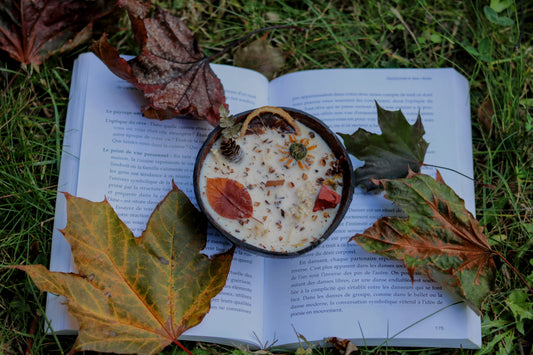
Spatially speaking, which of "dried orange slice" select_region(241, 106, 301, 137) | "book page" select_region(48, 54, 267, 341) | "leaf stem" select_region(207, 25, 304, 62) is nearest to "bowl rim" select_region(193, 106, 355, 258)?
"dried orange slice" select_region(241, 106, 301, 137)

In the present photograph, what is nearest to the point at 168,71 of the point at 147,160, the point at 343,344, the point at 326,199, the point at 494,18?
the point at 147,160

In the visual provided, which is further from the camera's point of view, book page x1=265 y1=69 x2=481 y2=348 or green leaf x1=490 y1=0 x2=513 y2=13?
green leaf x1=490 y1=0 x2=513 y2=13

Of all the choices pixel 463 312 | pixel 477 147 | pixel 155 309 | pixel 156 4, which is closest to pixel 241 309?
pixel 155 309

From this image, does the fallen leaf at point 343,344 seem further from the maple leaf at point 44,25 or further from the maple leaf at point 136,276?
the maple leaf at point 44,25

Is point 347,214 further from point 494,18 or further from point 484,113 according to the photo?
point 494,18

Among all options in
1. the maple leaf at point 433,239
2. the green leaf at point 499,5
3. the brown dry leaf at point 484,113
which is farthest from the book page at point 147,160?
the green leaf at point 499,5

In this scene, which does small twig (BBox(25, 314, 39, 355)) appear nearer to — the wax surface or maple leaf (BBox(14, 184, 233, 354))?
maple leaf (BBox(14, 184, 233, 354))

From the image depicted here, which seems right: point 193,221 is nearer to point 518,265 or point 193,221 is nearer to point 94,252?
point 94,252
